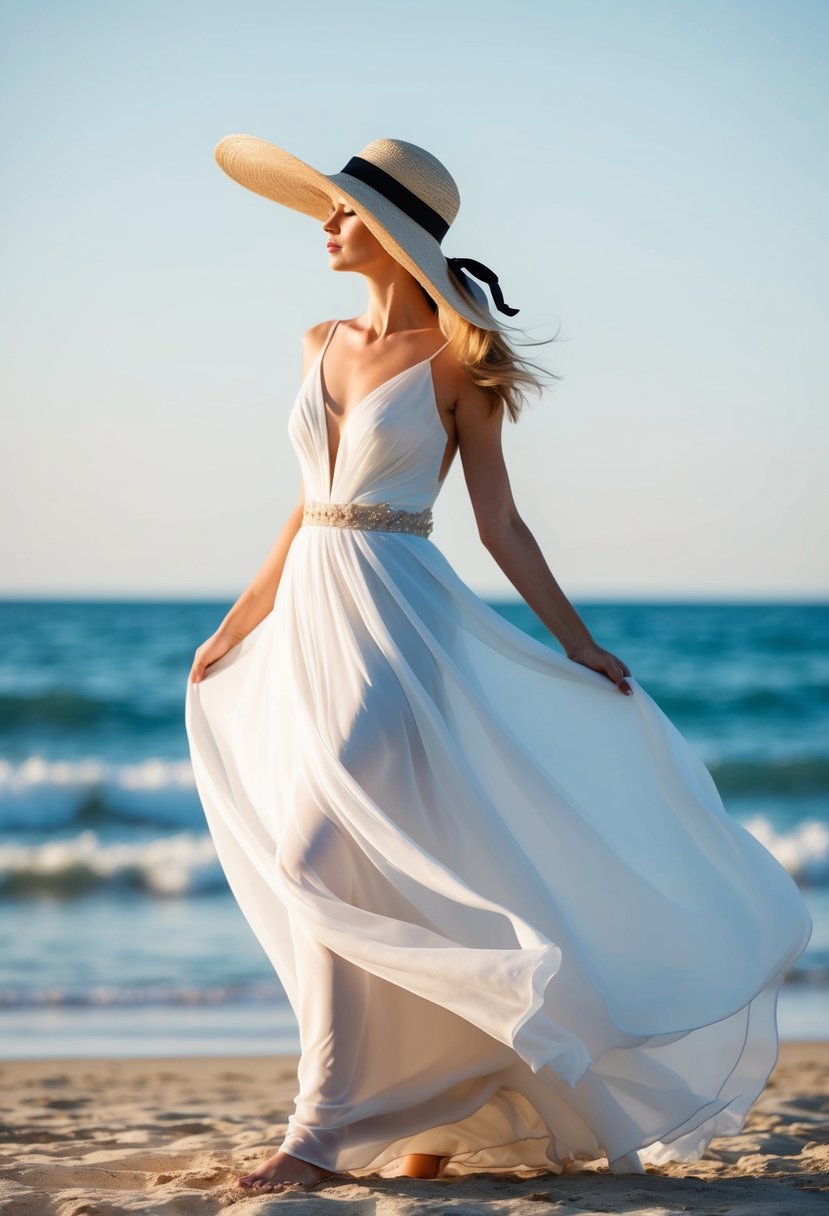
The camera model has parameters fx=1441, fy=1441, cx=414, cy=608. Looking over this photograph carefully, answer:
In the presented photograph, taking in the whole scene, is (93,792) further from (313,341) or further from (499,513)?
(499,513)

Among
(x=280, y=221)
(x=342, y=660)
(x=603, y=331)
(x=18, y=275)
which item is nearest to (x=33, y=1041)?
(x=342, y=660)

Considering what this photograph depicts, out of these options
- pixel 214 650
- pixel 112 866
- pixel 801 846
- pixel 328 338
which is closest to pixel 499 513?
pixel 328 338

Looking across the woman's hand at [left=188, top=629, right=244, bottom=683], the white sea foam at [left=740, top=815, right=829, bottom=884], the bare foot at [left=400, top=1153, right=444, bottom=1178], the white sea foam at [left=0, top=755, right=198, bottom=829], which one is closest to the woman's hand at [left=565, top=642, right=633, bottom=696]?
the woman's hand at [left=188, top=629, right=244, bottom=683]

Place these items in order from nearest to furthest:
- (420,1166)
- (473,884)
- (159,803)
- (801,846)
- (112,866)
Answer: (473,884) → (420,1166) → (112,866) → (801,846) → (159,803)

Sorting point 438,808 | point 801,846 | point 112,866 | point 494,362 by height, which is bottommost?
point 801,846

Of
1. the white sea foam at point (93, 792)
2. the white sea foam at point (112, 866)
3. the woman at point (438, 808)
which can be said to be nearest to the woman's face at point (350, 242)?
the woman at point (438, 808)

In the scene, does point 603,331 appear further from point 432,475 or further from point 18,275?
point 432,475

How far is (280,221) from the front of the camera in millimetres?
10938

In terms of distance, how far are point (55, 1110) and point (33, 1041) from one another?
0.94 m

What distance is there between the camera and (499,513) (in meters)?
3.31

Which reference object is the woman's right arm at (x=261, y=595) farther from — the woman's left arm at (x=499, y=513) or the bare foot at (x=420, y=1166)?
the bare foot at (x=420, y=1166)

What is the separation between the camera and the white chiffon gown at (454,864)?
9.60 feet

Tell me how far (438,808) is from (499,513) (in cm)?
70

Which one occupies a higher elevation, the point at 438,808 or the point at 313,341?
the point at 313,341
